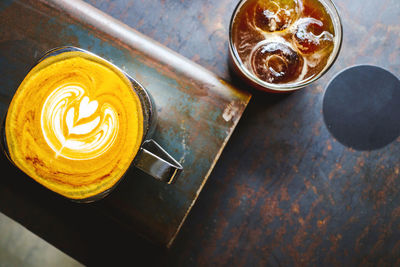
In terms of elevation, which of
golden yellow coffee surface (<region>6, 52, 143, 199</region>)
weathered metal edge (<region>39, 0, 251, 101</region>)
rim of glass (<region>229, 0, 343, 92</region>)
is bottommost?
golden yellow coffee surface (<region>6, 52, 143, 199</region>)

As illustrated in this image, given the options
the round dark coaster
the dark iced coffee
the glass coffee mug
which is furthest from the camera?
the round dark coaster

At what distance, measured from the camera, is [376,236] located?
86 cm

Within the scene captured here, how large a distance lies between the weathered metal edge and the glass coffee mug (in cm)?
24

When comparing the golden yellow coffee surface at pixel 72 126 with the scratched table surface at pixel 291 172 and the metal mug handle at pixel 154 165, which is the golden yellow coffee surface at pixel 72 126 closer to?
the metal mug handle at pixel 154 165

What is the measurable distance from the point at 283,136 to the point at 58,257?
0.98 meters

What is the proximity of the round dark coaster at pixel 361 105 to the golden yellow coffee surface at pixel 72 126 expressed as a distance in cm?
60

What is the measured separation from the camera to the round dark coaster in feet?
2.79

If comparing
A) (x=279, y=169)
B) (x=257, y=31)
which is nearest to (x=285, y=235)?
(x=279, y=169)

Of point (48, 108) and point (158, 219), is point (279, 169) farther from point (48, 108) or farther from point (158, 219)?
point (48, 108)

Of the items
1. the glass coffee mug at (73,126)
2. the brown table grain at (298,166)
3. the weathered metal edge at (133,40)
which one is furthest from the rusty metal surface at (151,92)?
the glass coffee mug at (73,126)

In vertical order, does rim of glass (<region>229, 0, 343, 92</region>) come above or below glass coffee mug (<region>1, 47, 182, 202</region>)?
above

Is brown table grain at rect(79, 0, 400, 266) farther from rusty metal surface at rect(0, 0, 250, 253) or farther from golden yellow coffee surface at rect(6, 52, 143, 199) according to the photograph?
golden yellow coffee surface at rect(6, 52, 143, 199)

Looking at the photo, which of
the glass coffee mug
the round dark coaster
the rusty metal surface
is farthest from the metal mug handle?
the round dark coaster

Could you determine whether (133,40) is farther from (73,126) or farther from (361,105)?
(361,105)
